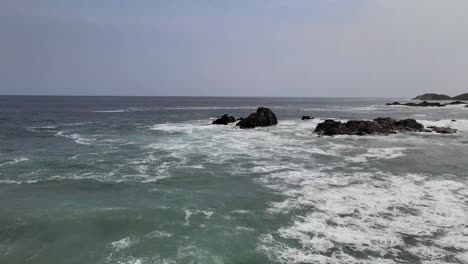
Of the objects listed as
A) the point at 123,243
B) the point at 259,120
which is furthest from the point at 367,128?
the point at 123,243

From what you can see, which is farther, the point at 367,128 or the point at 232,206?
the point at 367,128

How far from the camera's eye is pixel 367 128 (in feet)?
160

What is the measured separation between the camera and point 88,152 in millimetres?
33594

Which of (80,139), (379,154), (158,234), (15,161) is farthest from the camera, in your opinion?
(80,139)

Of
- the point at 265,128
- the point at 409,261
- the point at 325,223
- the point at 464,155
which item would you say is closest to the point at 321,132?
the point at 265,128

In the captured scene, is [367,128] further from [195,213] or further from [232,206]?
[195,213]

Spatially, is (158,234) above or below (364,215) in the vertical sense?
below

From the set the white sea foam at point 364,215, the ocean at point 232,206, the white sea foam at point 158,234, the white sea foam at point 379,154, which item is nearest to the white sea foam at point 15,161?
the ocean at point 232,206

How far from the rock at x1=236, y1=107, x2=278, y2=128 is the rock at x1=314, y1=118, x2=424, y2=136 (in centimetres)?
1162

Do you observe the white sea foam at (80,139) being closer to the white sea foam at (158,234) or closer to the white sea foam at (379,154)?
the white sea foam at (158,234)

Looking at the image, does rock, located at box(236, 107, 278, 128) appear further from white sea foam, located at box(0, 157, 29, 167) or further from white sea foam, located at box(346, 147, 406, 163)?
white sea foam, located at box(0, 157, 29, 167)

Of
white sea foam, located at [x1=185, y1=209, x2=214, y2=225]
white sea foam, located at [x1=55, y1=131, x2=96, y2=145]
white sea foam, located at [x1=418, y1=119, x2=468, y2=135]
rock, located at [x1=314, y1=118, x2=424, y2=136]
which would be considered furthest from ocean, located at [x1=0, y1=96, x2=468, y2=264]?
white sea foam, located at [x1=418, y1=119, x2=468, y2=135]

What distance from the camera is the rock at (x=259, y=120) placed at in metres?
57.3

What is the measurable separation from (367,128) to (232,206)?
36135 millimetres
